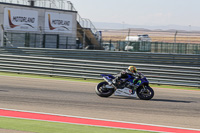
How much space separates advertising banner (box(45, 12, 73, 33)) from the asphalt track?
73.7 feet

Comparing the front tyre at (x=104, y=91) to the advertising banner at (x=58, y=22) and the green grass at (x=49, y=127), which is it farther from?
the advertising banner at (x=58, y=22)

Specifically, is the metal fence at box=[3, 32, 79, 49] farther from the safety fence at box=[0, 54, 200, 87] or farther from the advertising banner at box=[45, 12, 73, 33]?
the safety fence at box=[0, 54, 200, 87]

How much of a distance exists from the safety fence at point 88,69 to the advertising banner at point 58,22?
15.6 m

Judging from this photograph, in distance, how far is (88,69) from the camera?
18344mm

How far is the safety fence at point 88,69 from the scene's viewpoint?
16.8 meters

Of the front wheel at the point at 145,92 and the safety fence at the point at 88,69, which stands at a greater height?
the safety fence at the point at 88,69

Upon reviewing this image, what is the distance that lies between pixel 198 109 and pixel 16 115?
5.28 meters

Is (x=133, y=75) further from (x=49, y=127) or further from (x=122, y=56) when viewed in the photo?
(x=122, y=56)

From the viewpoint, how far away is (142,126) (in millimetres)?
8070

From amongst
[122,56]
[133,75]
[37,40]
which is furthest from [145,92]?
[37,40]

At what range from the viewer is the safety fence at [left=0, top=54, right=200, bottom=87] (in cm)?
1680

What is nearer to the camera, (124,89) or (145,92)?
(145,92)

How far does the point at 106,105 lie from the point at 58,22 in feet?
89.9

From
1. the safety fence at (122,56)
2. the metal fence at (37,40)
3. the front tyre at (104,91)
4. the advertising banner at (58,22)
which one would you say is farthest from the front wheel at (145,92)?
the advertising banner at (58,22)
